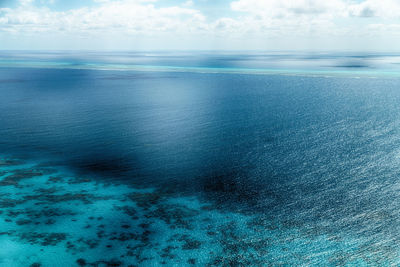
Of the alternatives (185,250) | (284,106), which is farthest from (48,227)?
(284,106)

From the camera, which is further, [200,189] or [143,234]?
[200,189]

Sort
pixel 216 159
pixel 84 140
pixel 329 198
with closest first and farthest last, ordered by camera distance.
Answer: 1. pixel 329 198
2. pixel 216 159
3. pixel 84 140

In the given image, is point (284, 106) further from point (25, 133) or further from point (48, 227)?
point (48, 227)

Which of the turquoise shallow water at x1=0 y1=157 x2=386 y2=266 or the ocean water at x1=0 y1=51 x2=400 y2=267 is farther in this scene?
the ocean water at x1=0 y1=51 x2=400 y2=267

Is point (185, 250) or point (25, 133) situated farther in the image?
point (25, 133)

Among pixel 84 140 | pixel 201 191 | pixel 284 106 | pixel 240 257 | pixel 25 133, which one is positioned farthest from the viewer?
pixel 284 106

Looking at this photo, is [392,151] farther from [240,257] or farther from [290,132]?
[240,257]

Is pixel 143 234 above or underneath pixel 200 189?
underneath

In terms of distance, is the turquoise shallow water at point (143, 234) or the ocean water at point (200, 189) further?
the ocean water at point (200, 189)
